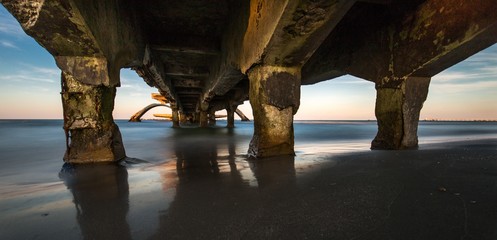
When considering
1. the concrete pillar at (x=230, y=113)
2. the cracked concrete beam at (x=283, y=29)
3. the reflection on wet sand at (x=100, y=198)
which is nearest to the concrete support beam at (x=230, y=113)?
the concrete pillar at (x=230, y=113)

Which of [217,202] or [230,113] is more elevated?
[230,113]

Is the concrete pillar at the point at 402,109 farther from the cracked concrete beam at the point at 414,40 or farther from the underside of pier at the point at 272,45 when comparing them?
the cracked concrete beam at the point at 414,40

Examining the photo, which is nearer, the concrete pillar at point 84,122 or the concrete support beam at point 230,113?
the concrete pillar at point 84,122

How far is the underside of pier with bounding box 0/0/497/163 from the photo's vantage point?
7.67 feet

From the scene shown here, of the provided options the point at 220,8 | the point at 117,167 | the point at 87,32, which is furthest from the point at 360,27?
the point at 117,167

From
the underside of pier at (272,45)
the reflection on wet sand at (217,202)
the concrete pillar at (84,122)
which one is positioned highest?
the underside of pier at (272,45)

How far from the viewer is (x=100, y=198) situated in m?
1.66

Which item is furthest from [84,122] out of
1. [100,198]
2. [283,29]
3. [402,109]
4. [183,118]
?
[183,118]

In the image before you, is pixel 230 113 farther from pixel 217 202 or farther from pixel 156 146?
pixel 217 202

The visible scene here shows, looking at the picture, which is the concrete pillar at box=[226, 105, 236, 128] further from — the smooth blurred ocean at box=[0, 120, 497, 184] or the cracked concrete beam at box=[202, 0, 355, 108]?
the cracked concrete beam at box=[202, 0, 355, 108]

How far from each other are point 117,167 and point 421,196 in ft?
9.94

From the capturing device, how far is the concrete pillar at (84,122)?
9.79ft

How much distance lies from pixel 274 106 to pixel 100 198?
224 cm

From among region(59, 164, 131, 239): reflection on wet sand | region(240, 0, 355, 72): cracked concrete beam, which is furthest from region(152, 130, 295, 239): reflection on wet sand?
region(240, 0, 355, 72): cracked concrete beam
